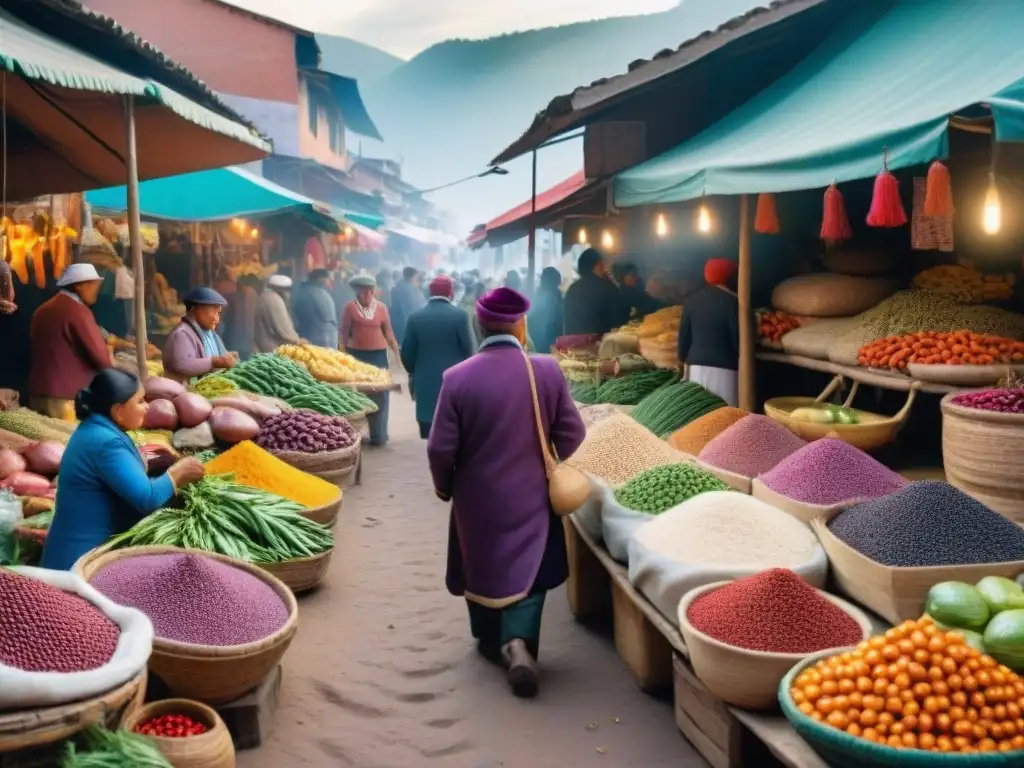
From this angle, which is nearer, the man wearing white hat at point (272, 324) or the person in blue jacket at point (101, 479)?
the person in blue jacket at point (101, 479)

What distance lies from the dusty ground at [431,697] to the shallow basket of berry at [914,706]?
94cm

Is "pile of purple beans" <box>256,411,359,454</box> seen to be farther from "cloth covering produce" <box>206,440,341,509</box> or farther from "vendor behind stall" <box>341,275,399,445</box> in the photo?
"vendor behind stall" <box>341,275,399,445</box>

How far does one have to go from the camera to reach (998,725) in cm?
242

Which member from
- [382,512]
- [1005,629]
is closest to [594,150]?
[382,512]

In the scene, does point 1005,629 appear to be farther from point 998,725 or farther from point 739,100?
A: point 739,100

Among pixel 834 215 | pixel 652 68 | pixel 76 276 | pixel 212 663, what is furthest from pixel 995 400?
pixel 76 276

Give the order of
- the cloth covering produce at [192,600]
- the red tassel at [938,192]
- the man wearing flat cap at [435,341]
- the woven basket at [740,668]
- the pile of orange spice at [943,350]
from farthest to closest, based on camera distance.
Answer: the man wearing flat cap at [435,341]
the pile of orange spice at [943,350]
the red tassel at [938,192]
the cloth covering produce at [192,600]
the woven basket at [740,668]

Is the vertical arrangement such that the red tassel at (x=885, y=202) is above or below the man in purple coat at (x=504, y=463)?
above

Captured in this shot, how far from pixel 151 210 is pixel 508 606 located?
10.00m

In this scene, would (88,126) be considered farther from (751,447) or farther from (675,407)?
(751,447)

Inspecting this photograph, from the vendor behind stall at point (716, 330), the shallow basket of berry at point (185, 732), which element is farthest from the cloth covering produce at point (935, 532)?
the vendor behind stall at point (716, 330)

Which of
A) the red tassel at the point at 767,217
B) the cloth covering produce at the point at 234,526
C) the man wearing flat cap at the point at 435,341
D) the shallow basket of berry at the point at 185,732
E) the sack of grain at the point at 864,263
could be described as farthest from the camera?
the man wearing flat cap at the point at 435,341

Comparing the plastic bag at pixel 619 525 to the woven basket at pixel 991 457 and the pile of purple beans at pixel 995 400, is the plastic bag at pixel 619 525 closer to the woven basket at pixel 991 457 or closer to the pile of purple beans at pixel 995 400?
the woven basket at pixel 991 457

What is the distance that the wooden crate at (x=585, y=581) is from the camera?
16.2ft
